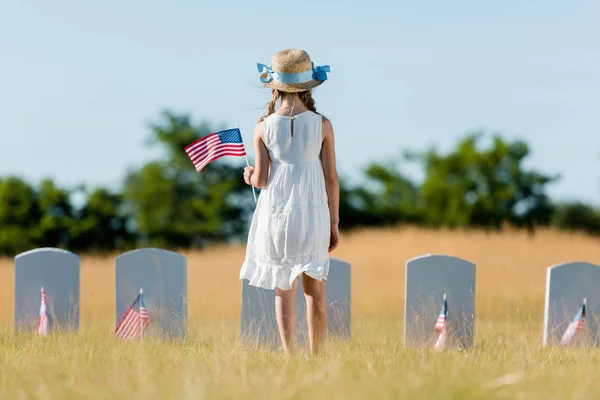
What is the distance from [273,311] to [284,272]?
Result: 1830mm

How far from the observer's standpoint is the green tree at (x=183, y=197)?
83.0ft

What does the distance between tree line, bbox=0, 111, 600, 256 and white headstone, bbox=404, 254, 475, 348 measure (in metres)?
16.9

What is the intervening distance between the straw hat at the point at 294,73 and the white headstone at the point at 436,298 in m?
2.49

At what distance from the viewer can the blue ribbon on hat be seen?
549 cm

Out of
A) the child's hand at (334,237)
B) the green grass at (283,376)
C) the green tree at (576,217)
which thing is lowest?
the green tree at (576,217)

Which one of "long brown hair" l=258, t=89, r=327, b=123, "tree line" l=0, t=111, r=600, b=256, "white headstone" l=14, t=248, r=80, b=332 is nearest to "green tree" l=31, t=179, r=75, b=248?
"tree line" l=0, t=111, r=600, b=256

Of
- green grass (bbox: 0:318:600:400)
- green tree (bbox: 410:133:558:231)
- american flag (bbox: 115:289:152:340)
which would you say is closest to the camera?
green grass (bbox: 0:318:600:400)

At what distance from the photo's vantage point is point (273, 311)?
719cm

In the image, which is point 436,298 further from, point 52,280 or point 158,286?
point 52,280

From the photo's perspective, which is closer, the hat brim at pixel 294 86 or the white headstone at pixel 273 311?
the hat brim at pixel 294 86

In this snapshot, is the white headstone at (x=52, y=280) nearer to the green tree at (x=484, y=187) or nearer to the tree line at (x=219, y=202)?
the tree line at (x=219, y=202)

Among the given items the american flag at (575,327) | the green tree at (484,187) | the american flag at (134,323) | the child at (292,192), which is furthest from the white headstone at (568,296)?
the green tree at (484,187)

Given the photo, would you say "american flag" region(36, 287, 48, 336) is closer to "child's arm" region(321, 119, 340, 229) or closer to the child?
the child

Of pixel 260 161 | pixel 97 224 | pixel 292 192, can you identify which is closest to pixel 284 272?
pixel 292 192
